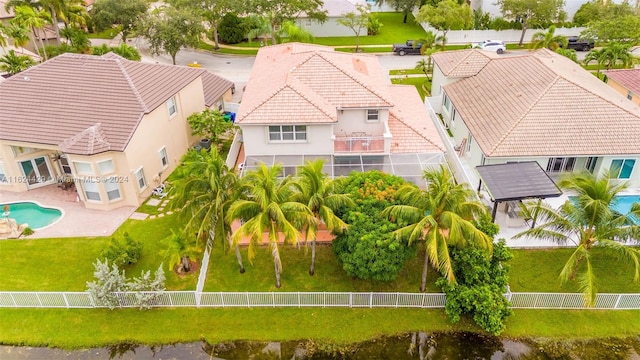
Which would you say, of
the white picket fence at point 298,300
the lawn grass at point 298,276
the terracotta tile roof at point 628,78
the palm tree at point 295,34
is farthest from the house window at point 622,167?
the palm tree at point 295,34

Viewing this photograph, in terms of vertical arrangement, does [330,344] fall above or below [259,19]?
below

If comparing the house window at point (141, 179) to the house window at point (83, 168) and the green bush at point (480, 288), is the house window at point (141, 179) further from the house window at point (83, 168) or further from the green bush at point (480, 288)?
the green bush at point (480, 288)

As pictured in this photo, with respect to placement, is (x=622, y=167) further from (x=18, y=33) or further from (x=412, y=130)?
(x=18, y=33)

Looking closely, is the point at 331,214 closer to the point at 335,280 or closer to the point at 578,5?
the point at 335,280

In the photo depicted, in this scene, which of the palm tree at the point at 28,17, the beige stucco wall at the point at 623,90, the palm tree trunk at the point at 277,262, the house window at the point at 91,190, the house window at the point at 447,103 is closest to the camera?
the palm tree trunk at the point at 277,262

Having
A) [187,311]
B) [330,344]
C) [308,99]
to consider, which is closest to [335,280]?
[330,344]

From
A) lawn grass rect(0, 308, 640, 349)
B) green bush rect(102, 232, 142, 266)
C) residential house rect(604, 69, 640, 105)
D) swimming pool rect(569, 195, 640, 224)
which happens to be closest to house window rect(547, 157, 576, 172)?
swimming pool rect(569, 195, 640, 224)

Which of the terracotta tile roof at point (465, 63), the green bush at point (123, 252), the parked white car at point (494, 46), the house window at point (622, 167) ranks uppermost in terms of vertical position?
the terracotta tile roof at point (465, 63)

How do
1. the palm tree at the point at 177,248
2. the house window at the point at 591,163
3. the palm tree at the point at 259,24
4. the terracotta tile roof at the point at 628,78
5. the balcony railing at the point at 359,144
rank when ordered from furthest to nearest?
the palm tree at the point at 259,24
the terracotta tile roof at the point at 628,78
the balcony railing at the point at 359,144
the house window at the point at 591,163
the palm tree at the point at 177,248
